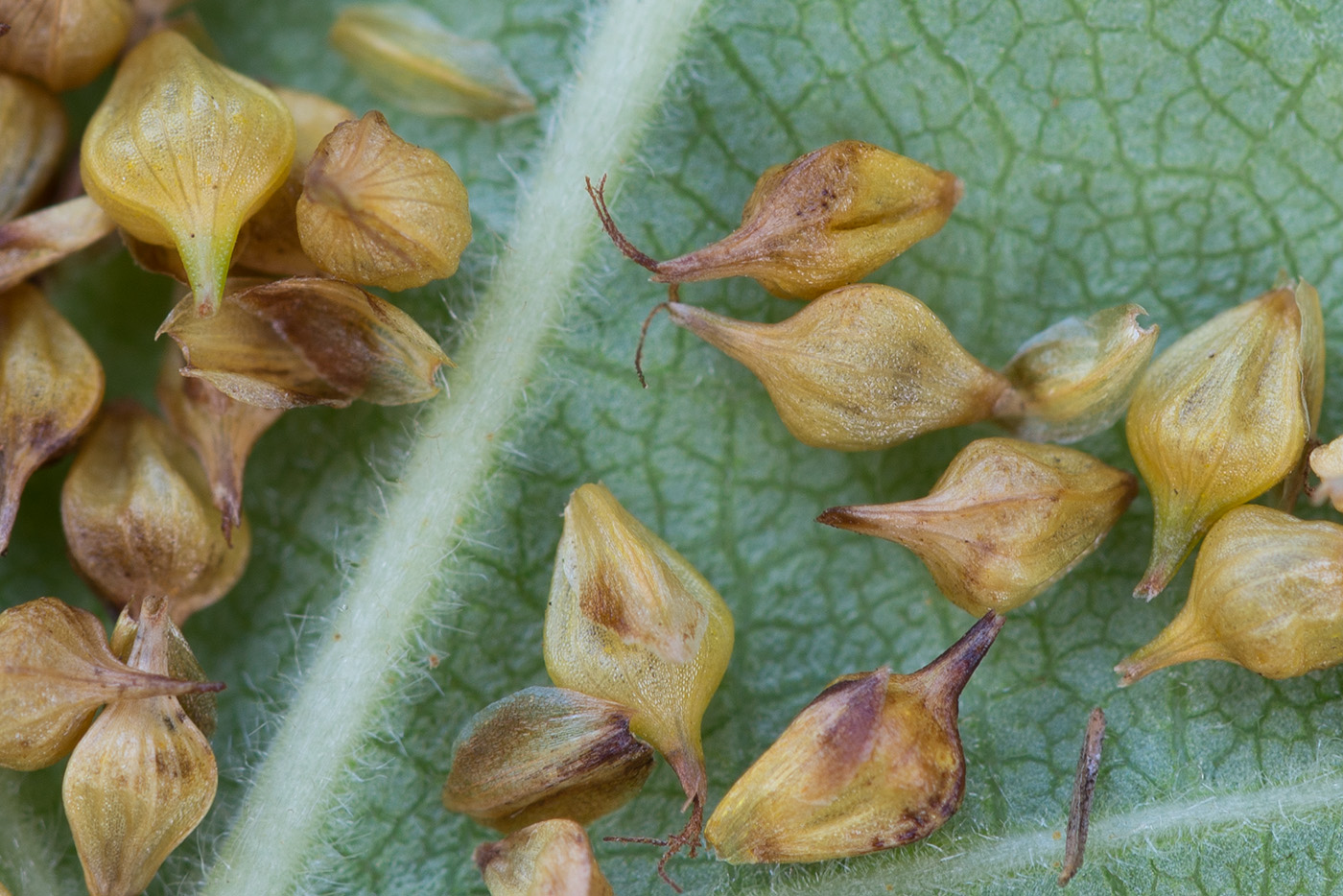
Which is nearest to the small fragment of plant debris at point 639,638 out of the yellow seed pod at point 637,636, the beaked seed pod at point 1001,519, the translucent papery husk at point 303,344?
the yellow seed pod at point 637,636

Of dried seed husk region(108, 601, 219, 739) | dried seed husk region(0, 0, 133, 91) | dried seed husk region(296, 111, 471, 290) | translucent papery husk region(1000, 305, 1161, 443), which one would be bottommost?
dried seed husk region(108, 601, 219, 739)

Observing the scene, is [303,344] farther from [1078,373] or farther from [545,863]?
[1078,373]

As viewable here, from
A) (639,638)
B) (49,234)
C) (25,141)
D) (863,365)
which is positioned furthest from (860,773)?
(25,141)

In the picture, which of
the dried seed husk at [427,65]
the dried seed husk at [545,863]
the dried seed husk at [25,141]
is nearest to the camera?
the dried seed husk at [545,863]

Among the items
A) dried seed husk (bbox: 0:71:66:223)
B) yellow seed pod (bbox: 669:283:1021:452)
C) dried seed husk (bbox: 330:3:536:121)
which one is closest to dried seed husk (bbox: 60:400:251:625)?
dried seed husk (bbox: 0:71:66:223)

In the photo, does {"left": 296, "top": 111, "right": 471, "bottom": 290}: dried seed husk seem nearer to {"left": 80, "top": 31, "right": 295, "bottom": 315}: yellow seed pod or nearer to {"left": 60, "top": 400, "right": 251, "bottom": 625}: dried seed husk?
{"left": 80, "top": 31, "right": 295, "bottom": 315}: yellow seed pod

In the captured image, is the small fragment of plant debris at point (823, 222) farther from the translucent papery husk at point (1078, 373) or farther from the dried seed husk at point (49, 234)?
the dried seed husk at point (49, 234)

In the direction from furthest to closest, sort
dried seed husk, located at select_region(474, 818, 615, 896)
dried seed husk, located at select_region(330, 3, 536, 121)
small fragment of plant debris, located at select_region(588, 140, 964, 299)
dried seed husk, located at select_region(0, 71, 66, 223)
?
dried seed husk, located at select_region(330, 3, 536, 121) < dried seed husk, located at select_region(0, 71, 66, 223) < small fragment of plant debris, located at select_region(588, 140, 964, 299) < dried seed husk, located at select_region(474, 818, 615, 896)

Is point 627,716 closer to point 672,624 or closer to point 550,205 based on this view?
point 672,624
